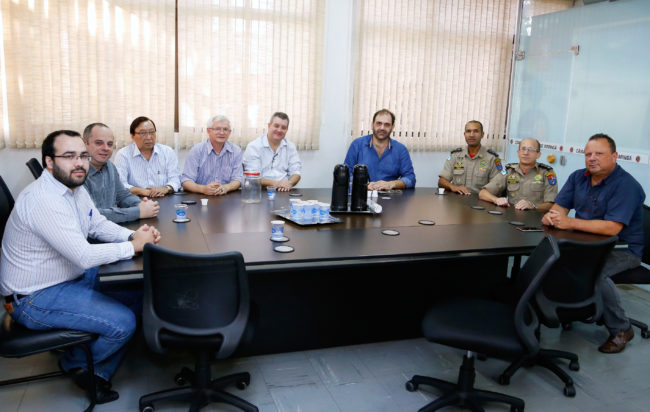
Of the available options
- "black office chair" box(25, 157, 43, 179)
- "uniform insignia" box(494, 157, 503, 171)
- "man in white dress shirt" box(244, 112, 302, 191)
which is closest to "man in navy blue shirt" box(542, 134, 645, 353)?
"uniform insignia" box(494, 157, 503, 171)

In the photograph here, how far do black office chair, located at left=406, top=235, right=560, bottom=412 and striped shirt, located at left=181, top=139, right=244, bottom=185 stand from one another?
2261mm

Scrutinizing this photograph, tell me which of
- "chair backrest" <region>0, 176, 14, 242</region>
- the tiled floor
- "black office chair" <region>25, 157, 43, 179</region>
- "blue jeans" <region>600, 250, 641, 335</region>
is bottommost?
the tiled floor

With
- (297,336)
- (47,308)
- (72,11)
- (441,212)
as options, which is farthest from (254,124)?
(47,308)

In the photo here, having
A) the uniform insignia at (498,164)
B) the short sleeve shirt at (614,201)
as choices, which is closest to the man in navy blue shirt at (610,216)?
the short sleeve shirt at (614,201)

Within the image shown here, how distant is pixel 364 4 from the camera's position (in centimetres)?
505

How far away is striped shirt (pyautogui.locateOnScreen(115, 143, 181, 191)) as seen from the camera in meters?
3.78

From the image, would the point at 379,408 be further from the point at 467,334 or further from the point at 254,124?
the point at 254,124

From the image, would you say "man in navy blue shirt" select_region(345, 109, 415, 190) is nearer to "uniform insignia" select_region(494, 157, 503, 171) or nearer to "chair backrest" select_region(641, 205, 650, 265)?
"uniform insignia" select_region(494, 157, 503, 171)

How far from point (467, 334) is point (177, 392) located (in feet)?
4.27

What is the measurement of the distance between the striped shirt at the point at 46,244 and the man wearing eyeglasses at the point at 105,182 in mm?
503

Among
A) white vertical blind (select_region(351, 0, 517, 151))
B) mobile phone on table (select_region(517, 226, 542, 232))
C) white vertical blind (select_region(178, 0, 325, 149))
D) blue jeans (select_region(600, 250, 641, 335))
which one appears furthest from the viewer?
white vertical blind (select_region(351, 0, 517, 151))

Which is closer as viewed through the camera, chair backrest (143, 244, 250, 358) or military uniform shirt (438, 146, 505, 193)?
chair backrest (143, 244, 250, 358)

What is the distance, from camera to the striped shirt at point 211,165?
4.09 m

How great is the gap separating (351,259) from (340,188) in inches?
37.2
